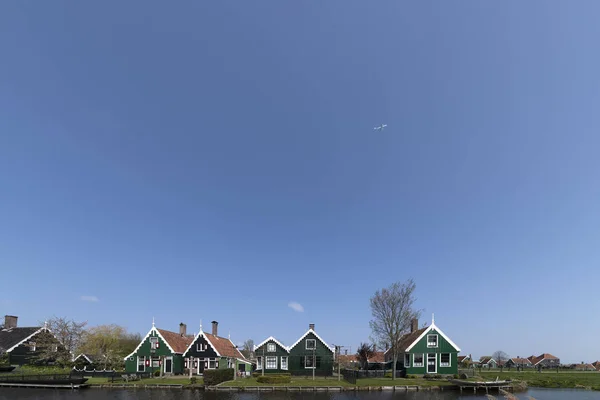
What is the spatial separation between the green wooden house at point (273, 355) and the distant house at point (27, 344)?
2980 cm

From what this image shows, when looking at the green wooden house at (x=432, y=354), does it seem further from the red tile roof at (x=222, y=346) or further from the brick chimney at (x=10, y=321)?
the brick chimney at (x=10, y=321)

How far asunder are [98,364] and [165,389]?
2290 centimetres

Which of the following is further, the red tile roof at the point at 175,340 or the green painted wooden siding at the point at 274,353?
the red tile roof at the point at 175,340

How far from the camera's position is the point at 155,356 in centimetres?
5462

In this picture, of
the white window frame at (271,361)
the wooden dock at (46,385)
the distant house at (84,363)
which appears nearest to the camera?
the wooden dock at (46,385)

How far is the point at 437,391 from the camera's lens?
40.0m

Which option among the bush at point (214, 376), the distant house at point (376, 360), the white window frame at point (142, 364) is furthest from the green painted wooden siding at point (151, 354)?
the distant house at point (376, 360)

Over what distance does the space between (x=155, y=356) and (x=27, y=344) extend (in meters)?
19.9

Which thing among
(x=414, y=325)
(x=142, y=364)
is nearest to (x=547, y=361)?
(x=414, y=325)

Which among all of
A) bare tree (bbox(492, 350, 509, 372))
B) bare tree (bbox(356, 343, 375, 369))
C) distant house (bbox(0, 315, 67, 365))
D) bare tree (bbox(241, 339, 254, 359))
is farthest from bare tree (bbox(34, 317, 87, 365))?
bare tree (bbox(492, 350, 509, 372))

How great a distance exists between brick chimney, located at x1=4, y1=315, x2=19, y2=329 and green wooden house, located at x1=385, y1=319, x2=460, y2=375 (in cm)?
6474

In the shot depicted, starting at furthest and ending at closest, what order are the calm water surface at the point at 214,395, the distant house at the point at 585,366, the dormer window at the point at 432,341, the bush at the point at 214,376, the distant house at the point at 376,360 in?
the distant house at the point at 585,366, the distant house at the point at 376,360, the dormer window at the point at 432,341, the bush at the point at 214,376, the calm water surface at the point at 214,395

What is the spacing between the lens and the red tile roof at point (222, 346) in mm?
54594

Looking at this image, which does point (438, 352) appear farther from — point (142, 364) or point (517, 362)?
point (517, 362)
